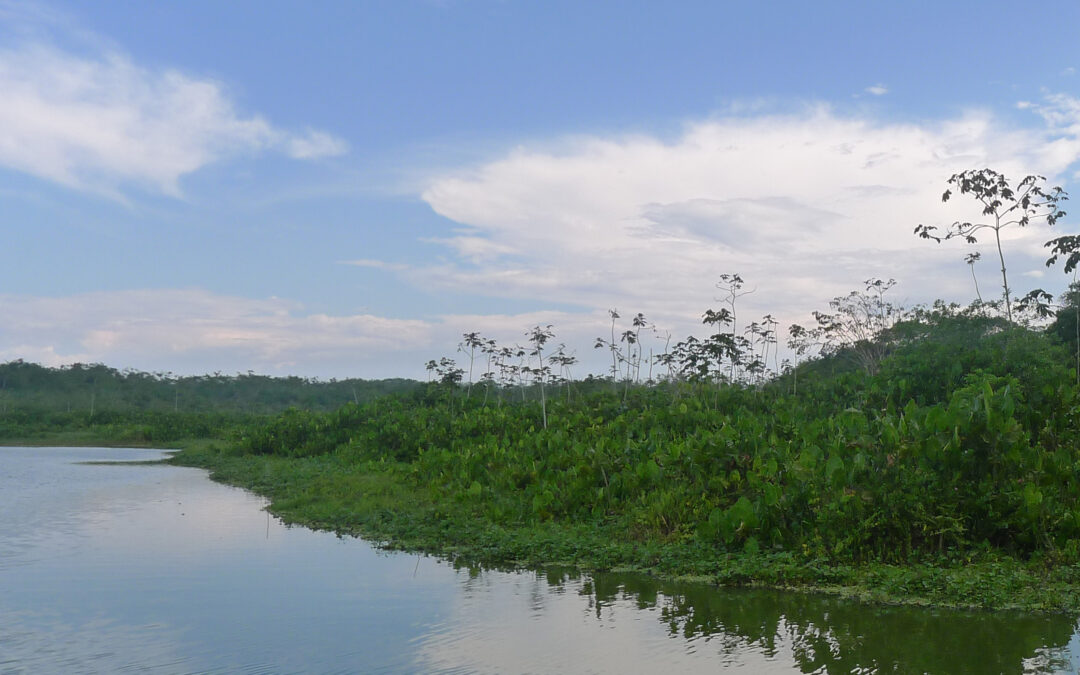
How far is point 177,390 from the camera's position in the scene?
5922 cm

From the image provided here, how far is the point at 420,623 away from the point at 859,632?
10.1 ft

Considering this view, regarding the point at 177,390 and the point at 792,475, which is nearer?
the point at 792,475

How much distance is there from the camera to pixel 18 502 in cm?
1450

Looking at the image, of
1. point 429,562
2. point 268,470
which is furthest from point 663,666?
point 268,470

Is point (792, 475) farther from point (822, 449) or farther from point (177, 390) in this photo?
point (177, 390)

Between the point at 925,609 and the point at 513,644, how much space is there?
10.0 feet

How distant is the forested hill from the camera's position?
53250 millimetres

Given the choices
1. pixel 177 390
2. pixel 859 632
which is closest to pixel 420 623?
pixel 859 632

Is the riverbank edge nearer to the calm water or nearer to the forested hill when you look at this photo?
the calm water

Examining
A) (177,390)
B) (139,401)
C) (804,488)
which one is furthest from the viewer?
(177,390)

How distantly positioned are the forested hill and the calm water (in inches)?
1666

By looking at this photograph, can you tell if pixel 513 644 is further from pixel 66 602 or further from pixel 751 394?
pixel 751 394

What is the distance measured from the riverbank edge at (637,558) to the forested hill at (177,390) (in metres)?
38.5

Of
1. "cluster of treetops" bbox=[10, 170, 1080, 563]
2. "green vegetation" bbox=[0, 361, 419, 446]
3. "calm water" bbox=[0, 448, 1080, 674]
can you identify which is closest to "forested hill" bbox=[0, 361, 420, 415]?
"green vegetation" bbox=[0, 361, 419, 446]
